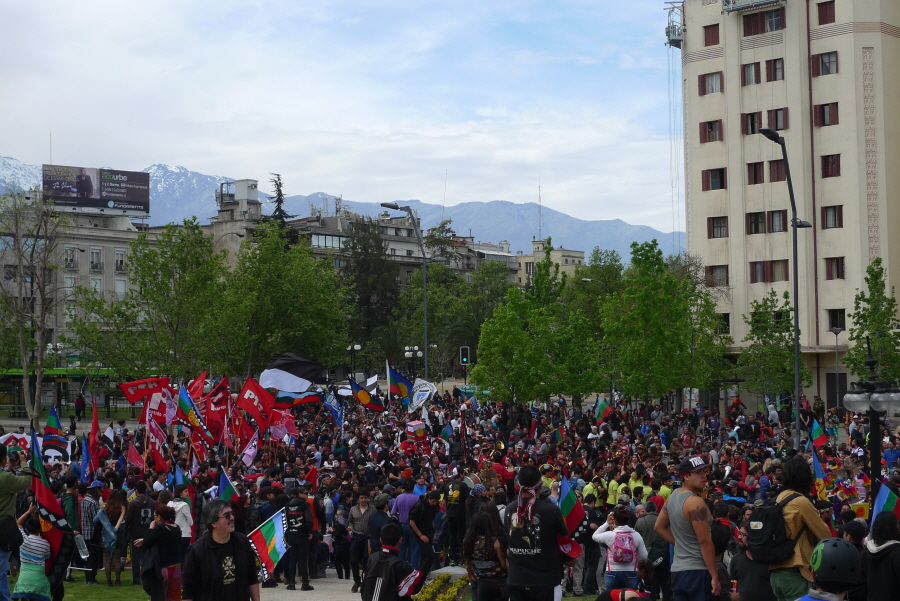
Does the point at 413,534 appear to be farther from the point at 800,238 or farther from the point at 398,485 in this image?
the point at 800,238

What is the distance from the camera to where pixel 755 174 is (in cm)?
5384

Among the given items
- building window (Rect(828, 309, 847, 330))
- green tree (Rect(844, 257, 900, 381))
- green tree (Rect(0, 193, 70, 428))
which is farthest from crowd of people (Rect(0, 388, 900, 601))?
building window (Rect(828, 309, 847, 330))

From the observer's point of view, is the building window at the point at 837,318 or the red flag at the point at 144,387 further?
the building window at the point at 837,318

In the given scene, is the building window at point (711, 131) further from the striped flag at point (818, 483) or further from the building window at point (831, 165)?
the striped flag at point (818, 483)

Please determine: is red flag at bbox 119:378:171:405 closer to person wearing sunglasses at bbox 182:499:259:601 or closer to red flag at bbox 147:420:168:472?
red flag at bbox 147:420:168:472

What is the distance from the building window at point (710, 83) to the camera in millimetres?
55000

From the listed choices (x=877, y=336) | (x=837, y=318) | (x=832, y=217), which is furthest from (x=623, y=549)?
(x=832, y=217)

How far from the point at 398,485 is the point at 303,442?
1376cm

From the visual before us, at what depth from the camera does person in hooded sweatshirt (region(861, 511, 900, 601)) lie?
7137mm

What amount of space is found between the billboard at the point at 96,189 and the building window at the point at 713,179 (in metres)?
57.8

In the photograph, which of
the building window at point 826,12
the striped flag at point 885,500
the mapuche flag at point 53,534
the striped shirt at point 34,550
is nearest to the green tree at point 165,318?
the building window at point 826,12

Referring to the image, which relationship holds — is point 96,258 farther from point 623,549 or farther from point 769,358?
point 623,549

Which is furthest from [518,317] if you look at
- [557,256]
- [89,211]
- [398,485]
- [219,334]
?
[557,256]

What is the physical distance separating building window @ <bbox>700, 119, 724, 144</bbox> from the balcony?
18.5 ft
